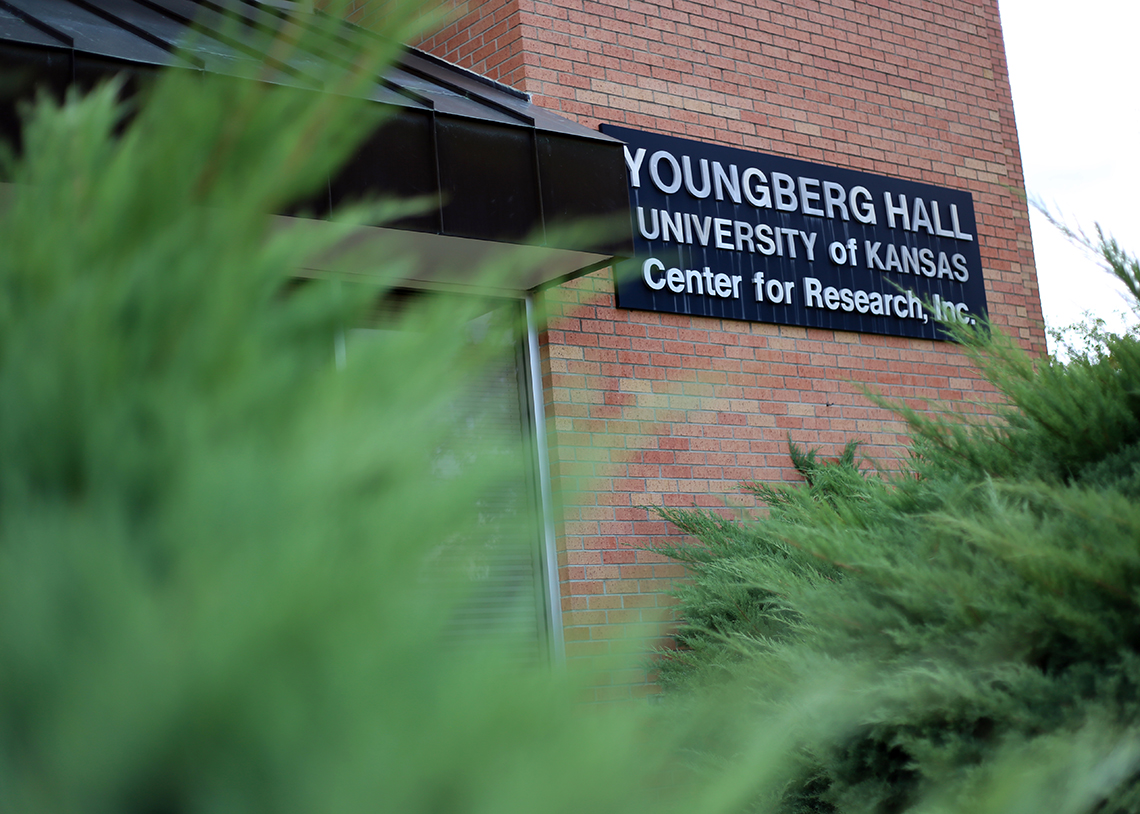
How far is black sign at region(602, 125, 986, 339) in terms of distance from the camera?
7.72 m

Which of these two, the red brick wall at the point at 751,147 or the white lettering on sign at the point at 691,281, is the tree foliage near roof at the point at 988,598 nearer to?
the red brick wall at the point at 751,147

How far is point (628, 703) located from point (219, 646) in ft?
1.08

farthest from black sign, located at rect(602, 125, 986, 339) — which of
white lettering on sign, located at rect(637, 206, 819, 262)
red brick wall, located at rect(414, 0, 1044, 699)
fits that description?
red brick wall, located at rect(414, 0, 1044, 699)

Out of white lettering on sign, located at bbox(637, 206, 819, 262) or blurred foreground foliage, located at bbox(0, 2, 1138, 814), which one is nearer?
blurred foreground foliage, located at bbox(0, 2, 1138, 814)

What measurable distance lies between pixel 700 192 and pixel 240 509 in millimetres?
7394

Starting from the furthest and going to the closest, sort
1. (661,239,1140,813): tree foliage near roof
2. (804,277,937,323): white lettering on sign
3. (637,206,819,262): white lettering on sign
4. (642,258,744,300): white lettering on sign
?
(804,277,937,323): white lettering on sign → (637,206,819,262): white lettering on sign → (642,258,744,300): white lettering on sign → (661,239,1140,813): tree foliage near roof

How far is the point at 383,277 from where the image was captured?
1.04m

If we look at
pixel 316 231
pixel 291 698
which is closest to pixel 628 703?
pixel 291 698

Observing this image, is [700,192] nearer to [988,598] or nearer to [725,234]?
[725,234]

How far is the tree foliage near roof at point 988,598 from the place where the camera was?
7.62 ft

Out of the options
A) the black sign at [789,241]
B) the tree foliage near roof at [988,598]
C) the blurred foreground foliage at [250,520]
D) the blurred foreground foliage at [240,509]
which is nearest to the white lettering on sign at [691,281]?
the black sign at [789,241]

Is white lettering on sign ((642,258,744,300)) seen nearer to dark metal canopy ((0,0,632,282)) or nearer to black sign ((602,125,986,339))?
black sign ((602,125,986,339))

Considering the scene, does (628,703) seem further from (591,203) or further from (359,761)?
(591,203)

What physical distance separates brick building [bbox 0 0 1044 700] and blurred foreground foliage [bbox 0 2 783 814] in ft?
13.6
